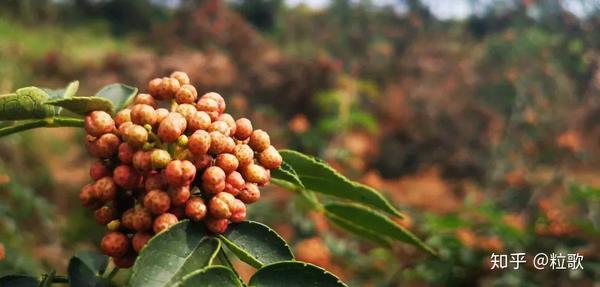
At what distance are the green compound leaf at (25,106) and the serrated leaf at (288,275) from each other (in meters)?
0.47

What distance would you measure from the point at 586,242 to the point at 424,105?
543cm

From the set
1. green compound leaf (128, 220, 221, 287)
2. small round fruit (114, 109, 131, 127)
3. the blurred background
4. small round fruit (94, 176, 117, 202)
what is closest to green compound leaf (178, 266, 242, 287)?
green compound leaf (128, 220, 221, 287)

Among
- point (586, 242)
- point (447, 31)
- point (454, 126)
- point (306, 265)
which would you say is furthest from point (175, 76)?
point (447, 31)

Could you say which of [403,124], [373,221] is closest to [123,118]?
[373,221]

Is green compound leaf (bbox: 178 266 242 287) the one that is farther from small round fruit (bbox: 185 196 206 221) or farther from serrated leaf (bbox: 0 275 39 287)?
serrated leaf (bbox: 0 275 39 287)

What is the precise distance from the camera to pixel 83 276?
3.69 feet

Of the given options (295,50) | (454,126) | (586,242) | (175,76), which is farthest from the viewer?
(295,50)

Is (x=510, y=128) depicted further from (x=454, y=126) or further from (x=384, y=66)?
(x=384, y=66)

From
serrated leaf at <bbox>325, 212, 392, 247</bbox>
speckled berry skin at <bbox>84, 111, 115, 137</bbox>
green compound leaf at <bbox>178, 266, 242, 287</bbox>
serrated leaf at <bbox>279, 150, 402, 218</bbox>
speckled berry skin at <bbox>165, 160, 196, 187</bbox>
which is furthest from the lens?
serrated leaf at <bbox>325, 212, 392, 247</bbox>

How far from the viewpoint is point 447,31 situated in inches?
485

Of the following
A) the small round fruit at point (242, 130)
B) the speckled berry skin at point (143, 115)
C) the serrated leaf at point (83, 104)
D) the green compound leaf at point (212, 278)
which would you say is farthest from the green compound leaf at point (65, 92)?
the green compound leaf at point (212, 278)

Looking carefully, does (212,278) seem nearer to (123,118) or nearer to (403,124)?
(123,118)

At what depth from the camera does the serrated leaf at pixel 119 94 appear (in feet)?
4.13

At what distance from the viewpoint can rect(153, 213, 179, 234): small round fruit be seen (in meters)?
0.93
